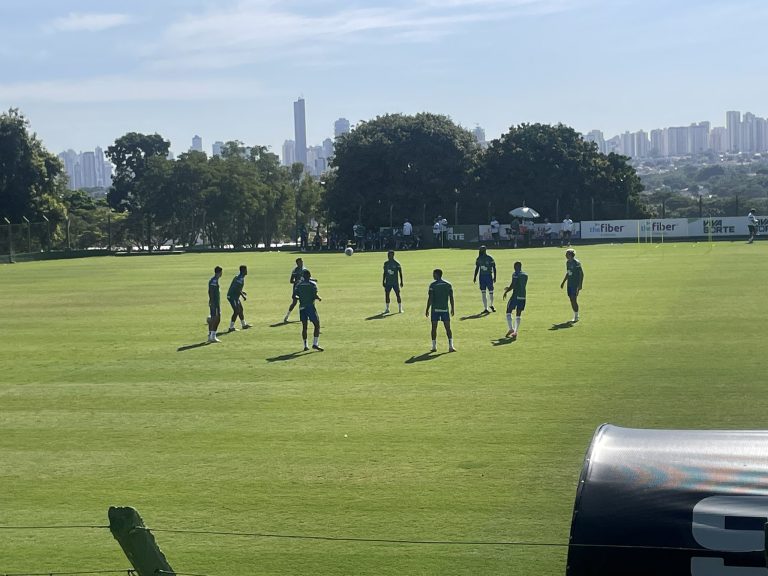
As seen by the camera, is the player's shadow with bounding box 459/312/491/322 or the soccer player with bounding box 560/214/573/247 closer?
the player's shadow with bounding box 459/312/491/322

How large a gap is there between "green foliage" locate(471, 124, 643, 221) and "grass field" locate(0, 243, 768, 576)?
47267 mm

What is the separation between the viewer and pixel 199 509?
12.8m

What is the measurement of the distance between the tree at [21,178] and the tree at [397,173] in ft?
76.7

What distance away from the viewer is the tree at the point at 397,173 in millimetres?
88375

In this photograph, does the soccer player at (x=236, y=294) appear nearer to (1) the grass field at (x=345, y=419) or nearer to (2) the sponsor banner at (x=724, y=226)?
(1) the grass field at (x=345, y=419)

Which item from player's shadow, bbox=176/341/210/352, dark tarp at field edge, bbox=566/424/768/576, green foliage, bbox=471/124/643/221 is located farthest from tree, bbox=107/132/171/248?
dark tarp at field edge, bbox=566/424/768/576

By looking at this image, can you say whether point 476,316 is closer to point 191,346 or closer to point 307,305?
point 307,305

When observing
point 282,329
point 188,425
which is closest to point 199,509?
point 188,425

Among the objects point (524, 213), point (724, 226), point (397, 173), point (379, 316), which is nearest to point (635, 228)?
point (724, 226)

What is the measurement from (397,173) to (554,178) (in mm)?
13083

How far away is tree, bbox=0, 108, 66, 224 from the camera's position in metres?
87.6

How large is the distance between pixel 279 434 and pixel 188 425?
1.75m

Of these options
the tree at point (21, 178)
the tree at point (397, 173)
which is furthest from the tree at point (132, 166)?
the tree at point (397, 173)

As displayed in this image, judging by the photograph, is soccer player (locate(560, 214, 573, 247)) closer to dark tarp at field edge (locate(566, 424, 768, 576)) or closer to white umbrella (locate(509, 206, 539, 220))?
white umbrella (locate(509, 206, 539, 220))
